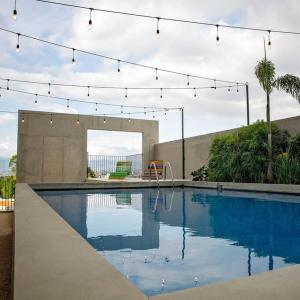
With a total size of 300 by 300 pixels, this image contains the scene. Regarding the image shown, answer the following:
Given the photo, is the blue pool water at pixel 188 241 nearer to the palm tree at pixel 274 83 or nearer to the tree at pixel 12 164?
the palm tree at pixel 274 83

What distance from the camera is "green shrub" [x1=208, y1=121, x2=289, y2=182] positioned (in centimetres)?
864

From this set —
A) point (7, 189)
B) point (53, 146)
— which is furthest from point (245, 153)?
point (53, 146)

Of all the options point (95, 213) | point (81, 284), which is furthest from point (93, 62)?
point (81, 284)

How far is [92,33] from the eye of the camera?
7273 millimetres

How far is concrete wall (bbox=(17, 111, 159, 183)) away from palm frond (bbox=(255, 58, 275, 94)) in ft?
26.0

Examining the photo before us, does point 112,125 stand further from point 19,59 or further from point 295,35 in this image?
point 295,35

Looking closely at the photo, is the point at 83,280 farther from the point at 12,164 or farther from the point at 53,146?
the point at 12,164

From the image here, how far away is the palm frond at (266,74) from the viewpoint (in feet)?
27.8

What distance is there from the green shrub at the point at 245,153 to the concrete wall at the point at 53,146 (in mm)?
6226

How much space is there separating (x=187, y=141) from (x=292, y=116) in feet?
17.4

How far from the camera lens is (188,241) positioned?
10.2ft

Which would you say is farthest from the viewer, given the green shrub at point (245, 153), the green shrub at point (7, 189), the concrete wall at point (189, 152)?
the concrete wall at point (189, 152)

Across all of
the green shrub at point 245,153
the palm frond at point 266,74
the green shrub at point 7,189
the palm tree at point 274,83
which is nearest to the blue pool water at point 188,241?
the green shrub at point 245,153

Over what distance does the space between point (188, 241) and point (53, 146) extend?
38.3ft
